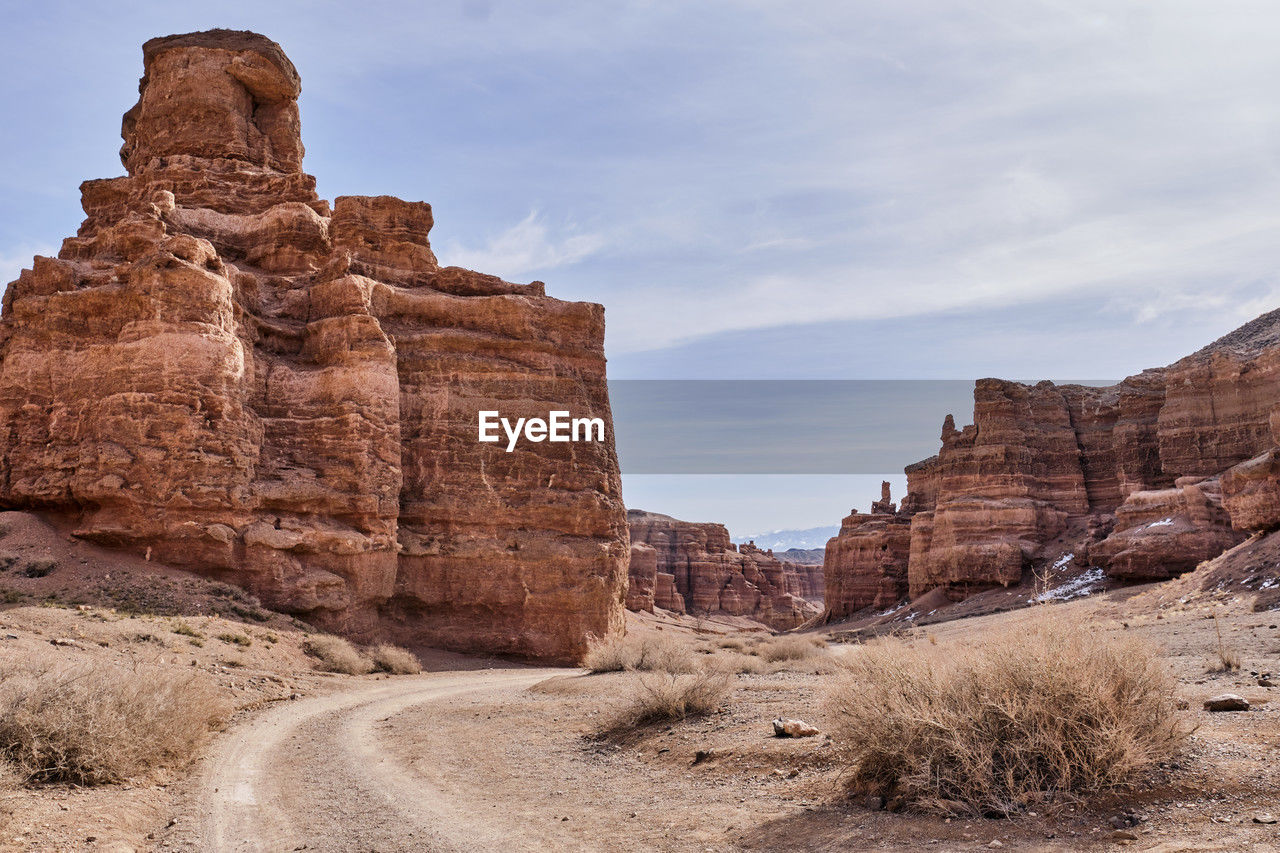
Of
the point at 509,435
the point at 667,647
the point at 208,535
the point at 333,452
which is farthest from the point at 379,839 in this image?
the point at 509,435

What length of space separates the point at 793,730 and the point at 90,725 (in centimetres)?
659

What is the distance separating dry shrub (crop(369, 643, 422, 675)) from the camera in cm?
2308

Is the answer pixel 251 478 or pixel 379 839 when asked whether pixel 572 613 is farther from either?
pixel 379 839

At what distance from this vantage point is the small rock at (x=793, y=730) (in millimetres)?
9258

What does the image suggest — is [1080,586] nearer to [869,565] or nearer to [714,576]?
[869,565]

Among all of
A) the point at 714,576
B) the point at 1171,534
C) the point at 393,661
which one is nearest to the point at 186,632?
the point at 393,661

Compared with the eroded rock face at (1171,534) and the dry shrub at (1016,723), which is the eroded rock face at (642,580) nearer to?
the eroded rock face at (1171,534)

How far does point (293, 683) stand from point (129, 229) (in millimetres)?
14586

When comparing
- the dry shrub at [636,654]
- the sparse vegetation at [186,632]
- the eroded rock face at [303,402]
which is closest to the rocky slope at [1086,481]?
the dry shrub at [636,654]

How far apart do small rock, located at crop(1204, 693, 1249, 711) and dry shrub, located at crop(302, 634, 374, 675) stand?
18.1 m

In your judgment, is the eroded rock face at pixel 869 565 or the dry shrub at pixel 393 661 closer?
the dry shrub at pixel 393 661

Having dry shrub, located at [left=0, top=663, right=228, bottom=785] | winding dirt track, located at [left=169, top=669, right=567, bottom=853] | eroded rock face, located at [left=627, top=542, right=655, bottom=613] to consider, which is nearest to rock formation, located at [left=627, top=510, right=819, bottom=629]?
eroded rock face, located at [left=627, top=542, right=655, bottom=613]

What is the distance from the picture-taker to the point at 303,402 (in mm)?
26266

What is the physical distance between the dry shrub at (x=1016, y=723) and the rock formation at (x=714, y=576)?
86.5 meters
